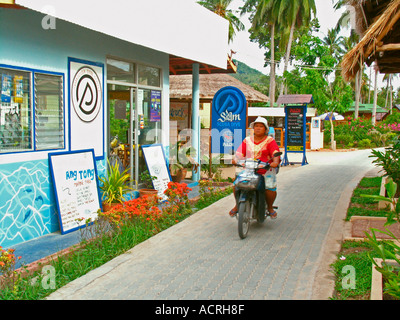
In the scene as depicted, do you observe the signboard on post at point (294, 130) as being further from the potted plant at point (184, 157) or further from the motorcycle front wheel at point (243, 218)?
the motorcycle front wheel at point (243, 218)

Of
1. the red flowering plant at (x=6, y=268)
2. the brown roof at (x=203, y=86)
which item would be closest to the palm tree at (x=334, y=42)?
the brown roof at (x=203, y=86)

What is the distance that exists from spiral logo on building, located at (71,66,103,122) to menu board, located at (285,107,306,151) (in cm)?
1120

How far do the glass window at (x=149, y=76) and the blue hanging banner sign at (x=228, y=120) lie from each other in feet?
6.10

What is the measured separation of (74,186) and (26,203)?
3.17 feet

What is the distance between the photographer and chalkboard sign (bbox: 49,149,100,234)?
22.2 ft

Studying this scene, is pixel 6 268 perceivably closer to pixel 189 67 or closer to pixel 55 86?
pixel 55 86

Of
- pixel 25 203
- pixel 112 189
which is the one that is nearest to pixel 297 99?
pixel 112 189

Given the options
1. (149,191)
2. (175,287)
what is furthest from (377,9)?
(175,287)

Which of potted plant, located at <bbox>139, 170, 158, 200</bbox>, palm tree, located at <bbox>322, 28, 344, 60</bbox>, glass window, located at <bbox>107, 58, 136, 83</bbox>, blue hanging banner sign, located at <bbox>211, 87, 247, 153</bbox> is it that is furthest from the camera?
palm tree, located at <bbox>322, 28, 344, 60</bbox>

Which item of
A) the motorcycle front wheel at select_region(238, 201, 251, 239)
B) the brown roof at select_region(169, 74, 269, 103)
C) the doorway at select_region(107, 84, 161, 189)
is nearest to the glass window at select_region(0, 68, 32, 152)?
the doorway at select_region(107, 84, 161, 189)

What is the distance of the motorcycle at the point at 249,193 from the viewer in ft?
21.0

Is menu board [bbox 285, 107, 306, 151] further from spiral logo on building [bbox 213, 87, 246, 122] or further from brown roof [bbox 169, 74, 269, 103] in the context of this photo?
spiral logo on building [bbox 213, 87, 246, 122]

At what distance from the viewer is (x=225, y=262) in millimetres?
5398

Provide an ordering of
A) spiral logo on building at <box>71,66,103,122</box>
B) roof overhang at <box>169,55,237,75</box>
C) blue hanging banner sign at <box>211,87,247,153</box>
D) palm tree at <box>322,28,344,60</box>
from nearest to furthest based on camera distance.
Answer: spiral logo on building at <box>71,66,103,122</box>, blue hanging banner sign at <box>211,87,247,153</box>, roof overhang at <box>169,55,237,75</box>, palm tree at <box>322,28,344,60</box>
